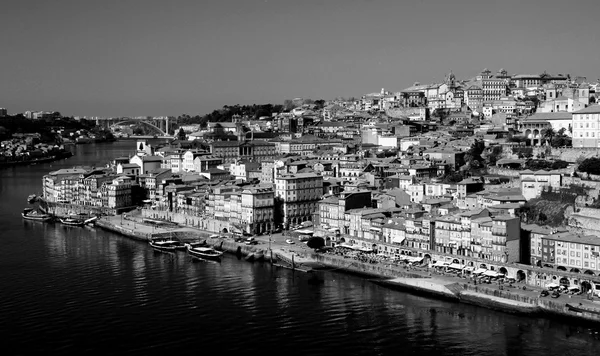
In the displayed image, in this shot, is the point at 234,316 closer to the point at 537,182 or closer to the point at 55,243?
the point at 537,182

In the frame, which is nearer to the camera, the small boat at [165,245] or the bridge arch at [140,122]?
the small boat at [165,245]

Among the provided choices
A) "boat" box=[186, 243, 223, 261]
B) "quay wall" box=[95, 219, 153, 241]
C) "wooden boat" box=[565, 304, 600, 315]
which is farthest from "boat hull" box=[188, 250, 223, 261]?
"wooden boat" box=[565, 304, 600, 315]

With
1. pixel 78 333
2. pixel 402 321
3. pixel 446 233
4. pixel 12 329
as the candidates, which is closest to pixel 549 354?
pixel 402 321

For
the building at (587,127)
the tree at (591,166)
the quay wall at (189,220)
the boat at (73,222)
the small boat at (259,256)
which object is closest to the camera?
the tree at (591,166)

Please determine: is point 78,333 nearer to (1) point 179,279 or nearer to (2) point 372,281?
(1) point 179,279

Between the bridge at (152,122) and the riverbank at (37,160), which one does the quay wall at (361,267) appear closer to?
the riverbank at (37,160)

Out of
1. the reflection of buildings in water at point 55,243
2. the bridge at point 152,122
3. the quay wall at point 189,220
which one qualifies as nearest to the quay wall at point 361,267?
the quay wall at point 189,220
